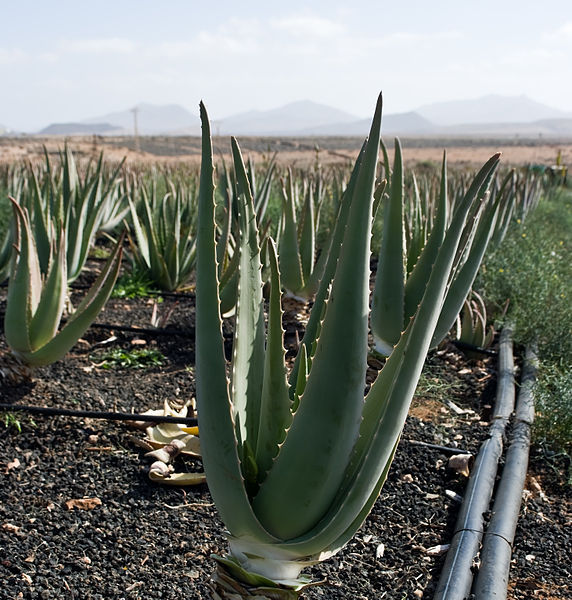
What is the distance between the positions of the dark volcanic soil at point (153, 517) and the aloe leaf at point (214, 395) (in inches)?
32.6

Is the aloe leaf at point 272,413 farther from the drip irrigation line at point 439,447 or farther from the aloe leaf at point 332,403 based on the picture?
the drip irrigation line at point 439,447

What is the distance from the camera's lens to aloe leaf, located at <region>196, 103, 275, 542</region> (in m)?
1.32

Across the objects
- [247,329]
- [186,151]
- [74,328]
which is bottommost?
[74,328]

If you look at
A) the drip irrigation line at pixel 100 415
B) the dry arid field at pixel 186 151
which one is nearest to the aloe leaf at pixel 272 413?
the drip irrigation line at pixel 100 415

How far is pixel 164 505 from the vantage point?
8.10 ft

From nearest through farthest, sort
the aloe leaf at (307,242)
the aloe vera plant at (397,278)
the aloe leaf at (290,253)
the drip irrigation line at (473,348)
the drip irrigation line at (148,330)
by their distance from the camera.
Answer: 1. the aloe vera plant at (397,278)
2. the drip irrigation line at (148,330)
3. the drip irrigation line at (473,348)
4. the aloe leaf at (290,253)
5. the aloe leaf at (307,242)

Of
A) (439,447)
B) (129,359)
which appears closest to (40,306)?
(129,359)

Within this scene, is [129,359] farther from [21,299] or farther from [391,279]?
[391,279]

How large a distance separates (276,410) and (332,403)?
23cm

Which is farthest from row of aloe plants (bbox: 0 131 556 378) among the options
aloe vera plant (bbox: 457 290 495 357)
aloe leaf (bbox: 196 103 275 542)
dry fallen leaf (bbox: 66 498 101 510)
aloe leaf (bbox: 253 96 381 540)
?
dry fallen leaf (bbox: 66 498 101 510)

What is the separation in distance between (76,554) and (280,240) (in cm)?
267

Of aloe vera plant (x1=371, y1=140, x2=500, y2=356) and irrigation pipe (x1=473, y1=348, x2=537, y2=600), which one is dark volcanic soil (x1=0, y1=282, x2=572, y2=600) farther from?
aloe vera plant (x1=371, y1=140, x2=500, y2=356)

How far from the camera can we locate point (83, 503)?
7.98 ft

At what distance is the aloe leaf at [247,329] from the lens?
1463mm
